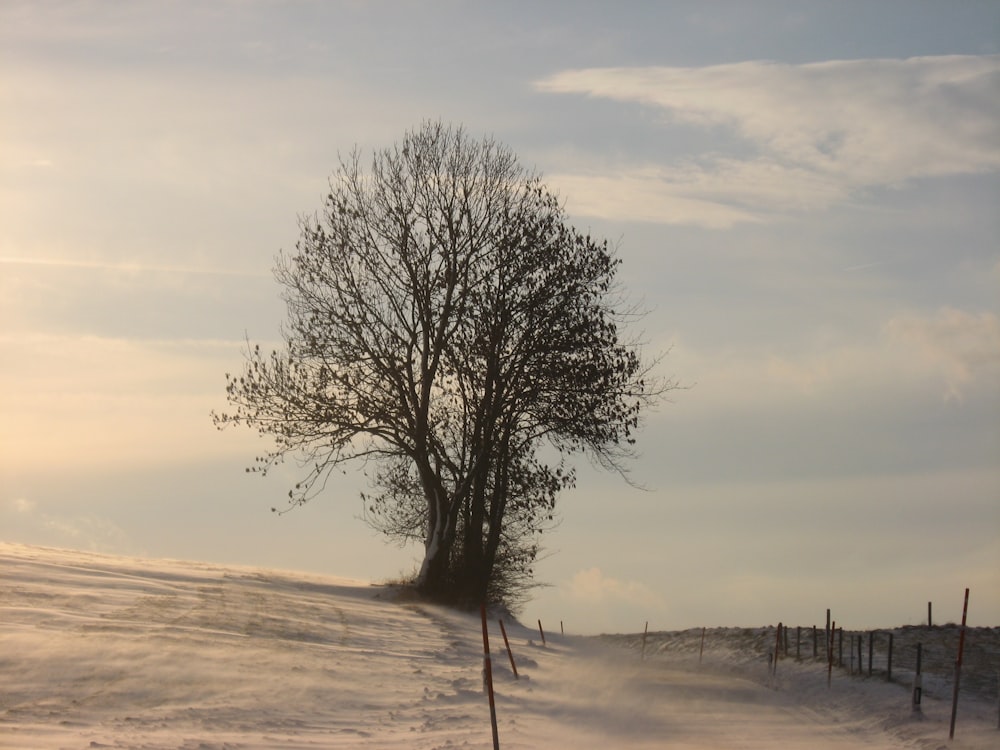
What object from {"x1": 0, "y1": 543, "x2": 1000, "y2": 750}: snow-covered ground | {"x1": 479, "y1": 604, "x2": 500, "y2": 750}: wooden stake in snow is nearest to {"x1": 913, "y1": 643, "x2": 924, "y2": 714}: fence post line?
{"x1": 0, "y1": 543, "x2": 1000, "y2": 750}: snow-covered ground

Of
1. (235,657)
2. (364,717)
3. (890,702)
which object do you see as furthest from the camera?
(890,702)

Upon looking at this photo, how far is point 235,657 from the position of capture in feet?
75.6

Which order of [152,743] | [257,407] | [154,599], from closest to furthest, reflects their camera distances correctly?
[152,743]
[154,599]
[257,407]

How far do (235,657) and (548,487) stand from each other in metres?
17.8

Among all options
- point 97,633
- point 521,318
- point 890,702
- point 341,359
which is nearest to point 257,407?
point 341,359

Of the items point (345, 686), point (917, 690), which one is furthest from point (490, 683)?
point (917, 690)

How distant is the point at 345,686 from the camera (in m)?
21.5

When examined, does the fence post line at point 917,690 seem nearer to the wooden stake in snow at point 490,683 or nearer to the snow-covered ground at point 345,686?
the snow-covered ground at point 345,686

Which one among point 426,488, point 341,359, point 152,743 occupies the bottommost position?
point 152,743

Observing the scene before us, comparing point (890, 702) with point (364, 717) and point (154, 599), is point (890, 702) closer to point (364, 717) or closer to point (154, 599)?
point (364, 717)

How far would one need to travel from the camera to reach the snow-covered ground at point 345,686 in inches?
686

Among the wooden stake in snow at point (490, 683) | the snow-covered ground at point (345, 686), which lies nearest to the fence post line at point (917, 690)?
the snow-covered ground at point (345, 686)

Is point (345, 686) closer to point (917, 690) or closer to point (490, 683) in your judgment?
point (490, 683)

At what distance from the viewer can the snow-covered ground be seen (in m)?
17.4
